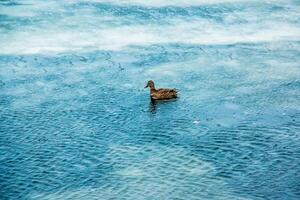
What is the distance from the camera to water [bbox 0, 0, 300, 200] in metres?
9.91

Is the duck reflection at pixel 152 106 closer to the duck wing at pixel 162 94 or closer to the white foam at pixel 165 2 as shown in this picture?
the duck wing at pixel 162 94

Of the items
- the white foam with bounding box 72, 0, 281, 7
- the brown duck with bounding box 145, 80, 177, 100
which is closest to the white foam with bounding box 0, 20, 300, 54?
the white foam with bounding box 72, 0, 281, 7

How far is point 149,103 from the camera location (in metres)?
13.5

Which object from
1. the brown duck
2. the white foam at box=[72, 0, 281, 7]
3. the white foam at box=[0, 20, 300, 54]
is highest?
the white foam at box=[72, 0, 281, 7]

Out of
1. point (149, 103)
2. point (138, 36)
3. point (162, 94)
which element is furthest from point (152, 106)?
point (138, 36)

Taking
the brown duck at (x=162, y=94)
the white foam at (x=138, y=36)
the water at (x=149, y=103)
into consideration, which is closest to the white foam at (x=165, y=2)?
the water at (x=149, y=103)

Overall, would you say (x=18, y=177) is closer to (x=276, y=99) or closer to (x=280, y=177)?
(x=280, y=177)

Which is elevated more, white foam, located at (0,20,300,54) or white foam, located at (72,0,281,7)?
white foam, located at (72,0,281,7)

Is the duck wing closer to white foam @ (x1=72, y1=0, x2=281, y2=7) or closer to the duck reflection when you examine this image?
the duck reflection

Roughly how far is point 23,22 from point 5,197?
39.8ft

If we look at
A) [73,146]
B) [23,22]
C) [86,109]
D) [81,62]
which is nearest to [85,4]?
[23,22]

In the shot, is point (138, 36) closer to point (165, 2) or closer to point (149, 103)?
point (165, 2)

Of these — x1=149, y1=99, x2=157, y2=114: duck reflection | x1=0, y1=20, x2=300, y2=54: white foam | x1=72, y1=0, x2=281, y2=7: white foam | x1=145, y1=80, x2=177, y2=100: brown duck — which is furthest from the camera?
x1=72, y1=0, x2=281, y2=7: white foam

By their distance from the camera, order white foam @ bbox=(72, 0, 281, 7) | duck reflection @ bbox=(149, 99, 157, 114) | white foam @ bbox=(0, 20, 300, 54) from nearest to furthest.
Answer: duck reflection @ bbox=(149, 99, 157, 114), white foam @ bbox=(0, 20, 300, 54), white foam @ bbox=(72, 0, 281, 7)
